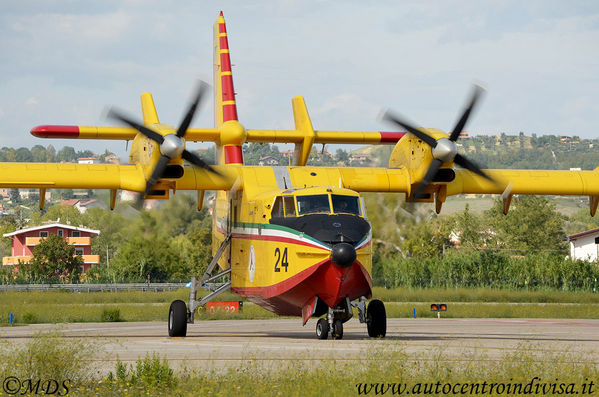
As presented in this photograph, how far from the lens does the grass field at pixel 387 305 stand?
116 ft

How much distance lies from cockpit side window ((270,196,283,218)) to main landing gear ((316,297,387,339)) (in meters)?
2.60

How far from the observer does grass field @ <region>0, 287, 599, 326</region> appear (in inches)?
1388

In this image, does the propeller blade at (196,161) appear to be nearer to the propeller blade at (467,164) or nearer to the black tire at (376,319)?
the black tire at (376,319)

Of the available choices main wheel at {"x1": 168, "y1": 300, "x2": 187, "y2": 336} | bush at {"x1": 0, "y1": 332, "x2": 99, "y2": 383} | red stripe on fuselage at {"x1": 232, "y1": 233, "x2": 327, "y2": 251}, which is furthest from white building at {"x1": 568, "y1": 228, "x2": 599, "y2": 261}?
bush at {"x1": 0, "y1": 332, "x2": 99, "y2": 383}

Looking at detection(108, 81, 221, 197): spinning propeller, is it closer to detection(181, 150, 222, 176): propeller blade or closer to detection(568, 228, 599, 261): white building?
detection(181, 150, 222, 176): propeller blade

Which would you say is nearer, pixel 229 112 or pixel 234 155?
pixel 234 155

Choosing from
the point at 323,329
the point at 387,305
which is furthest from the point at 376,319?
the point at 387,305

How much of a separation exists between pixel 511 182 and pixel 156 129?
1032cm

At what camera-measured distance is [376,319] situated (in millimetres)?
20703

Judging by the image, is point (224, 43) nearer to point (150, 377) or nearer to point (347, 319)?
point (347, 319)

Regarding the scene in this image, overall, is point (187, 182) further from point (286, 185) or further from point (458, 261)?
point (458, 261)

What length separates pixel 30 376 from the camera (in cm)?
1216

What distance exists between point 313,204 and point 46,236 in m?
70.4

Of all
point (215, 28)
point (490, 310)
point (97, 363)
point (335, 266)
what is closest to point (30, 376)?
point (97, 363)
